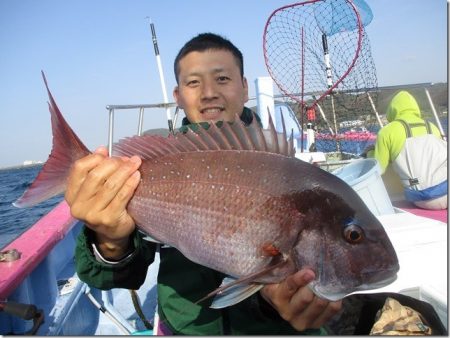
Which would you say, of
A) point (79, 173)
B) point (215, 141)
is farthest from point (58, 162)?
point (215, 141)

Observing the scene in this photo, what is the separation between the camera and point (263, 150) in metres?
1.58

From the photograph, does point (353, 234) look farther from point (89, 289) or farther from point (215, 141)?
point (89, 289)

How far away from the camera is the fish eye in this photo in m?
1.40

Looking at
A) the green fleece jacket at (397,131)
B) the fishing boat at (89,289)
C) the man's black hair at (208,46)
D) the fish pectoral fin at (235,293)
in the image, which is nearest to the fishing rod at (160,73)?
the fishing boat at (89,289)

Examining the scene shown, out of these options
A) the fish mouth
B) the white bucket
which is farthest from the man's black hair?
the fish mouth

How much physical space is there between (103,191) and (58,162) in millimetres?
385

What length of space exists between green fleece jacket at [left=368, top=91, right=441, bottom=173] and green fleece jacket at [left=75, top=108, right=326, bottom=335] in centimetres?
358

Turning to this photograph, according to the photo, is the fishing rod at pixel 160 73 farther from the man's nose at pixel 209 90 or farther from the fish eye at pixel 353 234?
the fish eye at pixel 353 234

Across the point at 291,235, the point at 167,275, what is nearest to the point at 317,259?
the point at 291,235

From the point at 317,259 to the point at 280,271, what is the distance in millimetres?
154

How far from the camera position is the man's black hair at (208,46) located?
8.07 feet

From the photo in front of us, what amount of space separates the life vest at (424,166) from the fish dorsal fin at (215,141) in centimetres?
365

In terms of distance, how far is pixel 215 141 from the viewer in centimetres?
166

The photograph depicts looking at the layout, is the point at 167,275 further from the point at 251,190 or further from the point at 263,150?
the point at 263,150
